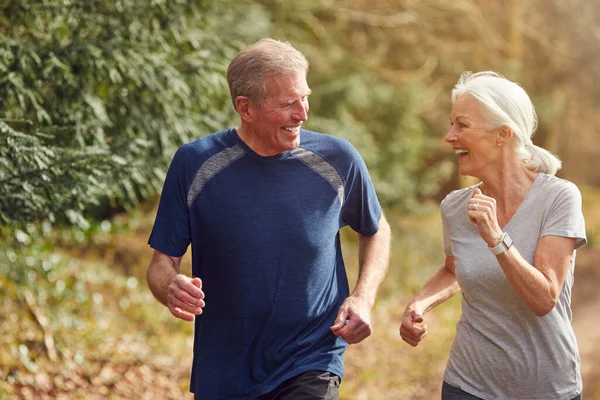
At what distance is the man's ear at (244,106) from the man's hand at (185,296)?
75 centimetres

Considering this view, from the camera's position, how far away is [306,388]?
3.47m

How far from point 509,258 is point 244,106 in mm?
1252

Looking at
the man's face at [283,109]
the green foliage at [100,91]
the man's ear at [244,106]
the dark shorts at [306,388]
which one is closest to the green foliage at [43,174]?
the green foliage at [100,91]

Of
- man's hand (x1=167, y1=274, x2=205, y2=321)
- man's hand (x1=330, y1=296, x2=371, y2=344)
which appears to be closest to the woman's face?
man's hand (x1=330, y1=296, x2=371, y2=344)

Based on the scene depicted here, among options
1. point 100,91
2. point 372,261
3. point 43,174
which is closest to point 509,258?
point 372,261

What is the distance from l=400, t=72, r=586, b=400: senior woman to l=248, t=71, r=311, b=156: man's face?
0.60 m

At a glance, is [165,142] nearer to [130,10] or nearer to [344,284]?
[130,10]

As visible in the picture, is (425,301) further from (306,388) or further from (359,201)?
(306,388)

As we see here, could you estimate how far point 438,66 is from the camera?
60.0 ft

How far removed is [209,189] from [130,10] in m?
3.04

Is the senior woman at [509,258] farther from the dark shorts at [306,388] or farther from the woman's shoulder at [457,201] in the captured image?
the dark shorts at [306,388]

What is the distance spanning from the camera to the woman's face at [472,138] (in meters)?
3.43

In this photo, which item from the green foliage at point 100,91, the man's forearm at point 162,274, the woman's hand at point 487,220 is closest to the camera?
the woman's hand at point 487,220

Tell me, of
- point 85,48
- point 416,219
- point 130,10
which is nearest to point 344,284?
point 85,48
